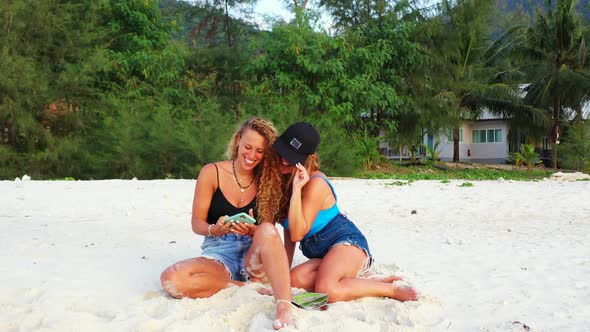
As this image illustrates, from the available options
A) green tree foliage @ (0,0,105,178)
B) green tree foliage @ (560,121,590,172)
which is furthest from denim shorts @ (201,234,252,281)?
green tree foliage @ (560,121,590,172)

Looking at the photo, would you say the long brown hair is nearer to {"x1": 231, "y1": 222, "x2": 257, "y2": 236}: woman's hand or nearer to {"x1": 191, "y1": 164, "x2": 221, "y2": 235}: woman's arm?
{"x1": 231, "y1": 222, "x2": 257, "y2": 236}: woman's hand

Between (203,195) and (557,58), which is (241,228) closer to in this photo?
(203,195)

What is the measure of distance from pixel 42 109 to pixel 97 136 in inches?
74.3

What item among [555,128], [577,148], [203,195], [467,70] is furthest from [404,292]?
[555,128]

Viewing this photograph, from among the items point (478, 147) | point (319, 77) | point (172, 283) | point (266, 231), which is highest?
point (319, 77)

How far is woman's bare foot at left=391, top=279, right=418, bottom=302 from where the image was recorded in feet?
11.1

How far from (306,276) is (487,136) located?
31.8 metres

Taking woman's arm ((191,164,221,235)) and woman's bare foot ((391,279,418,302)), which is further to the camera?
woman's arm ((191,164,221,235))

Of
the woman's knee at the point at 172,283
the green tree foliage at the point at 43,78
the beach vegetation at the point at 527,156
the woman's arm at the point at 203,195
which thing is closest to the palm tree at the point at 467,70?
the beach vegetation at the point at 527,156

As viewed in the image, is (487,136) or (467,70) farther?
(487,136)

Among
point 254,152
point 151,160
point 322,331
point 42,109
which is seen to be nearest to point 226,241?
point 254,152

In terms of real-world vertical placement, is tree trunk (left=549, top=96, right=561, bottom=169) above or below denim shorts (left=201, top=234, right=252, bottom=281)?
above

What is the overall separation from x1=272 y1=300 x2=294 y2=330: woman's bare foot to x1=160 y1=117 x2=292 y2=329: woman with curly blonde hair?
20cm

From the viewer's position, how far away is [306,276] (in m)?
3.62
